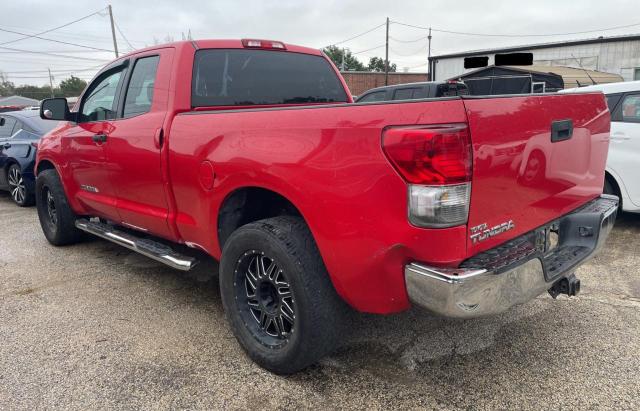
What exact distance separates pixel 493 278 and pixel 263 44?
267 centimetres

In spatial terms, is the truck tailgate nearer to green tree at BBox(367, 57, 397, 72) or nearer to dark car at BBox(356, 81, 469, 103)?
dark car at BBox(356, 81, 469, 103)

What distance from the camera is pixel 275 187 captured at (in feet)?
7.90

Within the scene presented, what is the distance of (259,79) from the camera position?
361 centimetres

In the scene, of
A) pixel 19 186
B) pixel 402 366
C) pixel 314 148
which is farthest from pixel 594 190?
pixel 19 186

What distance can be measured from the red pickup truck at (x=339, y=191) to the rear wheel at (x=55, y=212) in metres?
1.40

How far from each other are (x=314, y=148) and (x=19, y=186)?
7.01 m

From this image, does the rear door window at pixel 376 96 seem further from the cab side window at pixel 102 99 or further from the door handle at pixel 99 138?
the door handle at pixel 99 138

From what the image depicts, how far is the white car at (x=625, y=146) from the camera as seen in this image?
5.08m

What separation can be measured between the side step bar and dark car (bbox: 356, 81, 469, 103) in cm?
527

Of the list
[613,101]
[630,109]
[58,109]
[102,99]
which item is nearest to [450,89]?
[613,101]

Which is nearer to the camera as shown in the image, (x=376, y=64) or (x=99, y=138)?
(x=99, y=138)

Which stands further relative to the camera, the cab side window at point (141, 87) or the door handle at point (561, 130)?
the cab side window at point (141, 87)

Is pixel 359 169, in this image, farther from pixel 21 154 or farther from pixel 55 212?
pixel 21 154

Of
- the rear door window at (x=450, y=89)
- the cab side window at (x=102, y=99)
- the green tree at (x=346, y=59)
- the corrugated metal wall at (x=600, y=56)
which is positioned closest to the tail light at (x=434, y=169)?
the cab side window at (x=102, y=99)
